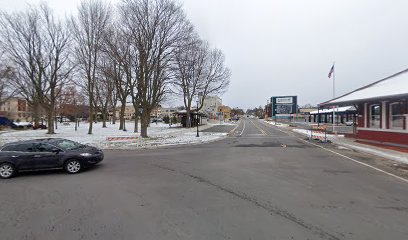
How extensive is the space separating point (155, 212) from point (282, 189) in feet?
11.9

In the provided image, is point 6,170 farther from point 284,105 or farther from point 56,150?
point 284,105

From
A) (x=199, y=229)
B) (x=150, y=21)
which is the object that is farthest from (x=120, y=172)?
(x=150, y=21)

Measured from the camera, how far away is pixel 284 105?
115500 millimetres

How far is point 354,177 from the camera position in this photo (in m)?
7.96

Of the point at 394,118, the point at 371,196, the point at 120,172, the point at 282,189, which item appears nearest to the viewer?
the point at 371,196

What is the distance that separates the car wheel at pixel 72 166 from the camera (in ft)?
29.9

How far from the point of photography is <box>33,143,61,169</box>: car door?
8.96 meters

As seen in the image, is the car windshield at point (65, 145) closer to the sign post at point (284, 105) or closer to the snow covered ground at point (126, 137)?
the snow covered ground at point (126, 137)

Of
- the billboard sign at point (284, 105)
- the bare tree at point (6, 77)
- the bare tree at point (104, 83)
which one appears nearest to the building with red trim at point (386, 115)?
the bare tree at point (104, 83)

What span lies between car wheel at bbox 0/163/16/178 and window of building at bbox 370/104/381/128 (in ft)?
74.6

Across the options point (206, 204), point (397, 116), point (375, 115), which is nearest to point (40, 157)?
point (206, 204)

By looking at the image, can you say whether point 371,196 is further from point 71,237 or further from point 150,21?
point 150,21

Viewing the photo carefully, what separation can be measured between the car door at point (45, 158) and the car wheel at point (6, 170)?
763mm

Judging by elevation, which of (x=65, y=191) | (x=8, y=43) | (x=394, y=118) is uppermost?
(x=8, y=43)
